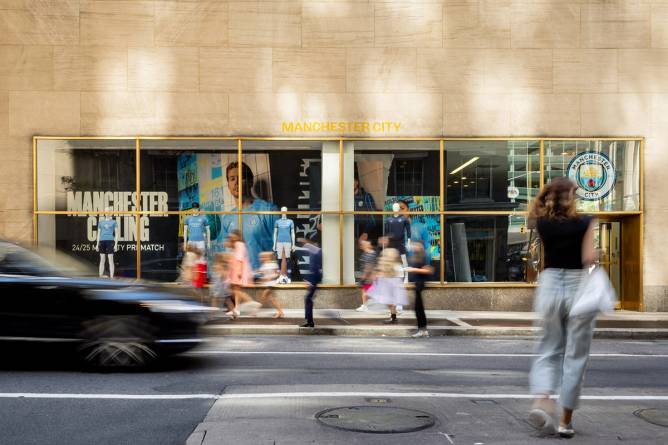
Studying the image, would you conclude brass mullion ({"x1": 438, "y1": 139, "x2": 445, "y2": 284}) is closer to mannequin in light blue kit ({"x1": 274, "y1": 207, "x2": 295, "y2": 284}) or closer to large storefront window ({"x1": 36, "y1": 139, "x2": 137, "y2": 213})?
→ mannequin in light blue kit ({"x1": 274, "y1": 207, "x2": 295, "y2": 284})

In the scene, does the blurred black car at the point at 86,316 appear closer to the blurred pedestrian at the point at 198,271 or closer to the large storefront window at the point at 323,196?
the blurred pedestrian at the point at 198,271

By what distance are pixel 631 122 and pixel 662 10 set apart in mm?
2712

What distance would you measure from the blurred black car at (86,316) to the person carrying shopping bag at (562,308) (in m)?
4.27

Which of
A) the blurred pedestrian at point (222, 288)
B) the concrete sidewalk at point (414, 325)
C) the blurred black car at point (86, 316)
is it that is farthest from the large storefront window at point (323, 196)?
the blurred black car at point (86, 316)

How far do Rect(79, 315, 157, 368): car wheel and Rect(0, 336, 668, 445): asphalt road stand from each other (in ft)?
0.65

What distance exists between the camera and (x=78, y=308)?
764 cm

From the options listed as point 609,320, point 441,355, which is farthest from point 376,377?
point 609,320

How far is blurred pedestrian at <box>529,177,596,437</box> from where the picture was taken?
4.99m

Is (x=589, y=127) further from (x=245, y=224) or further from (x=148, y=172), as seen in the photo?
(x=148, y=172)

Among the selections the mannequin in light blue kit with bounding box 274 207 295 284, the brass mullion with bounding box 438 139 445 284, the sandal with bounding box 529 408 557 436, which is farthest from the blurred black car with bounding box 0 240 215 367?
the brass mullion with bounding box 438 139 445 284

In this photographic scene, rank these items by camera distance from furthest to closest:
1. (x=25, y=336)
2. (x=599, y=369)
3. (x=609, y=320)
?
(x=609, y=320), (x=599, y=369), (x=25, y=336)

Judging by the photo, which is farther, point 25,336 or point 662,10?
point 662,10

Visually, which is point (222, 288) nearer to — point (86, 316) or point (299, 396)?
point (86, 316)

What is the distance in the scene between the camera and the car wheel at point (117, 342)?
7.66 metres
